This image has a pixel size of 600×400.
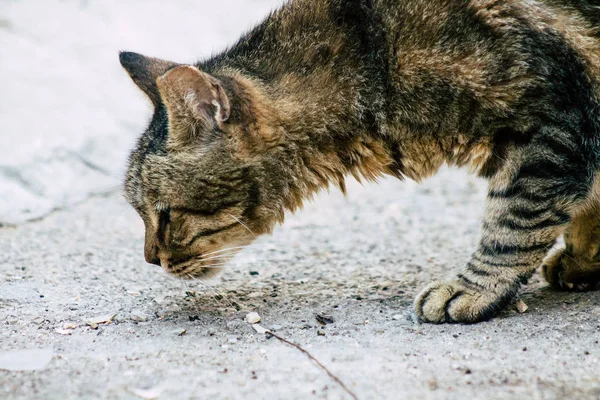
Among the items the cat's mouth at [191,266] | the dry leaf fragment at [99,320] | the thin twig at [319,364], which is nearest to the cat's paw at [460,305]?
the thin twig at [319,364]

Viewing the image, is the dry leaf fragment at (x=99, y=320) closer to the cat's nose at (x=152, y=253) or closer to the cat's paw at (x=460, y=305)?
the cat's nose at (x=152, y=253)

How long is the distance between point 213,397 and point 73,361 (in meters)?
0.69

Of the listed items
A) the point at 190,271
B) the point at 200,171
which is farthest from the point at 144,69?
the point at 190,271

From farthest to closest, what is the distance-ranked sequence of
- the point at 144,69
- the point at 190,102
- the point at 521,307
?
the point at 144,69 → the point at 521,307 → the point at 190,102

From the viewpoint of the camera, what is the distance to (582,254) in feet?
11.9

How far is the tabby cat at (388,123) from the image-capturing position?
10.1ft

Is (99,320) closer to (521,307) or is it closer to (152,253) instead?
(152,253)

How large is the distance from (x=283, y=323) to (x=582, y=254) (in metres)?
1.55

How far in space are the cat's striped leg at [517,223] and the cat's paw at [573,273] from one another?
1.56 ft

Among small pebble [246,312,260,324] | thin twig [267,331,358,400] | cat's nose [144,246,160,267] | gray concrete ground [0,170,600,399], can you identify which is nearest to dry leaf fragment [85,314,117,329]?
gray concrete ground [0,170,600,399]

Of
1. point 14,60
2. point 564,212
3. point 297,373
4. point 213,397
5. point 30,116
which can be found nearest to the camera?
point 213,397

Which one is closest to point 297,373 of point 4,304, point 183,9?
point 4,304

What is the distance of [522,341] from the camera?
9.58ft

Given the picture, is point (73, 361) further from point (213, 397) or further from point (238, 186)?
point (238, 186)
